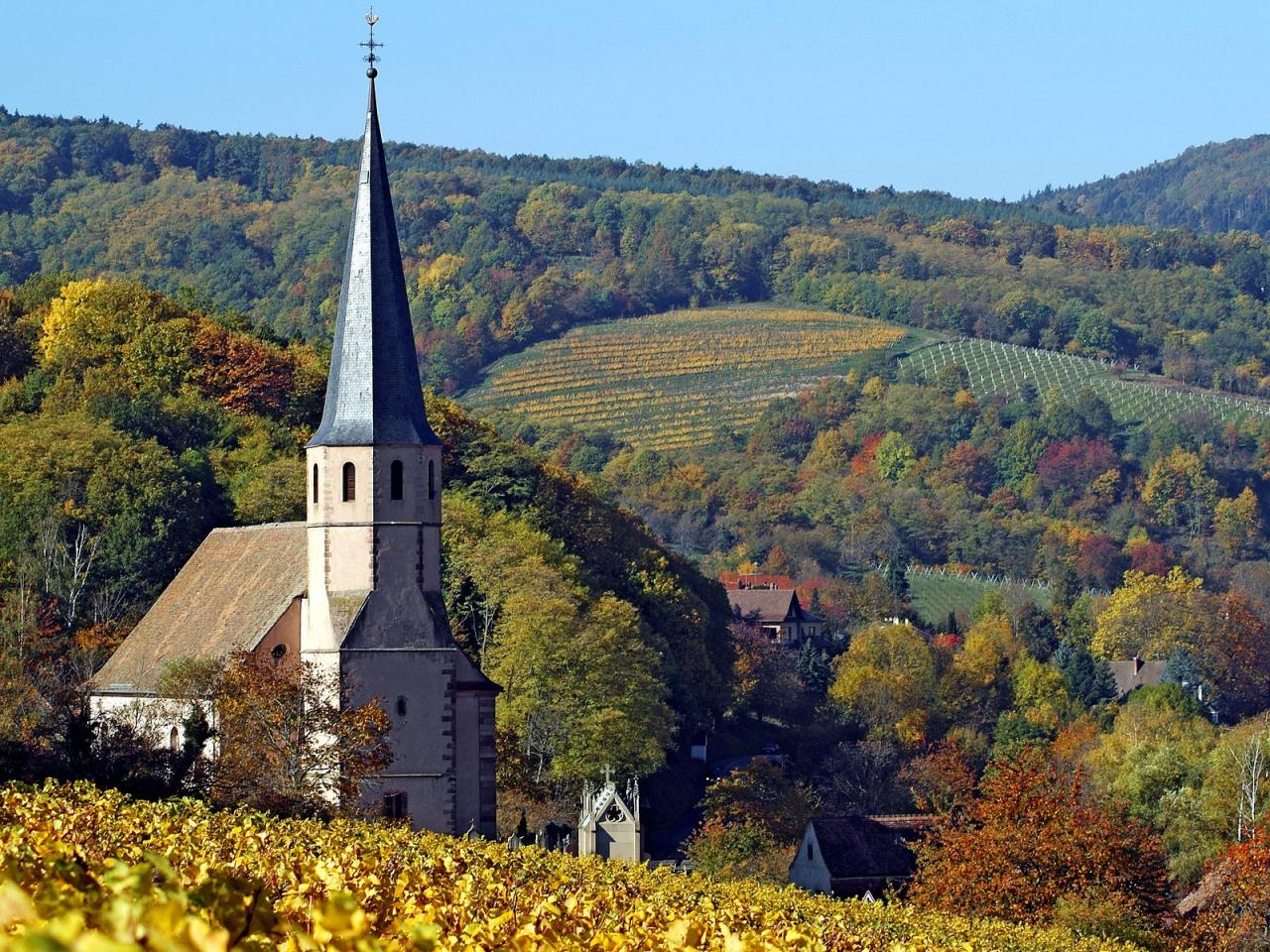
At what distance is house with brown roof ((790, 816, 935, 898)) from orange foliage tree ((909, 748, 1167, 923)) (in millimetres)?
11228

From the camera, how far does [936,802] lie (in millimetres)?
86688

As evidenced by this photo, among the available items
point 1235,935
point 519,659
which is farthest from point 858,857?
point 1235,935

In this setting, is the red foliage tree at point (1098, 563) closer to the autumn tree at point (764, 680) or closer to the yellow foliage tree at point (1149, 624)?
the yellow foliage tree at point (1149, 624)

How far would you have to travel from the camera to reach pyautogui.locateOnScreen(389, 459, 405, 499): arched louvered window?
52750mm

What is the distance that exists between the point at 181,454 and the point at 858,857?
76.3ft

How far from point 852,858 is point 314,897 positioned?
5728 centimetres

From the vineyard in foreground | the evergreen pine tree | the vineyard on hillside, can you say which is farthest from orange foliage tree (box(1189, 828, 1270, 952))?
the vineyard on hillside

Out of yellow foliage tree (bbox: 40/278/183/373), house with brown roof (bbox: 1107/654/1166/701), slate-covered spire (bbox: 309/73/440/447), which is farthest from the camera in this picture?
house with brown roof (bbox: 1107/654/1166/701)

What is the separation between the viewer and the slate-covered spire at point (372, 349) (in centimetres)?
5262

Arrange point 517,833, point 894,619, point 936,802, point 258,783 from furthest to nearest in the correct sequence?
point 894,619 < point 936,802 < point 517,833 < point 258,783

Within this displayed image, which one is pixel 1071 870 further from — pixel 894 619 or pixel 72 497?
pixel 894 619

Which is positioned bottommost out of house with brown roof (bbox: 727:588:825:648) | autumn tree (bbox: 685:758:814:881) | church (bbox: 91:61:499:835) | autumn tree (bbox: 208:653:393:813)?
house with brown roof (bbox: 727:588:825:648)

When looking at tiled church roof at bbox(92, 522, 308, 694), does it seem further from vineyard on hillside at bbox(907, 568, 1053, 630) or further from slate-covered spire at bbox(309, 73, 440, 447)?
vineyard on hillside at bbox(907, 568, 1053, 630)

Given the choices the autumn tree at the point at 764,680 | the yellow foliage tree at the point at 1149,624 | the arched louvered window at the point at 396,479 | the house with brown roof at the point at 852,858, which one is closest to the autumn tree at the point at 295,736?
the arched louvered window at the point at 396,479
